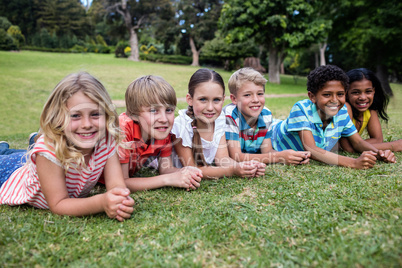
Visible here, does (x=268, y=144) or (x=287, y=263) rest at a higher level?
(x=268, y=144)

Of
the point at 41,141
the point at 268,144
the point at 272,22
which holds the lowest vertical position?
the point at 268,144

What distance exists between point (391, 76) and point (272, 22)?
69.2 feet

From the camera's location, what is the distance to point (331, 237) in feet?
6.41

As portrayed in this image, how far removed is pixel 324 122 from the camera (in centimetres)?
402

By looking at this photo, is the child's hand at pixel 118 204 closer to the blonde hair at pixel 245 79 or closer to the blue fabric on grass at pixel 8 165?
the blue fabric on grass at pixel 8 165

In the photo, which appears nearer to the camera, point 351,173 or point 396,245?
point 396,245

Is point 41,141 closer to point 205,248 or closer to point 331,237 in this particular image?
point 205,248

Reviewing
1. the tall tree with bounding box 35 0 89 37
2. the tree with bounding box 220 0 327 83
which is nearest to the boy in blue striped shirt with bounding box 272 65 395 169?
Answer: the tree with bounding box 220 0 327 83

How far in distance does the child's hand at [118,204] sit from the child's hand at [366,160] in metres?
2.77

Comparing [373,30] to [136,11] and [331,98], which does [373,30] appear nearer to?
[331,98]

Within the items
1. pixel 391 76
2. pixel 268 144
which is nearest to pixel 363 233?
pixel 268 144

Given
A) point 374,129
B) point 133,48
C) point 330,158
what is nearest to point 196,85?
point 330,158


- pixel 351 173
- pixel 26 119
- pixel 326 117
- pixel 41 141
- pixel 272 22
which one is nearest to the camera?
pixel 41 141

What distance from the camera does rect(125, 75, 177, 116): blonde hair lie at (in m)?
3.08
